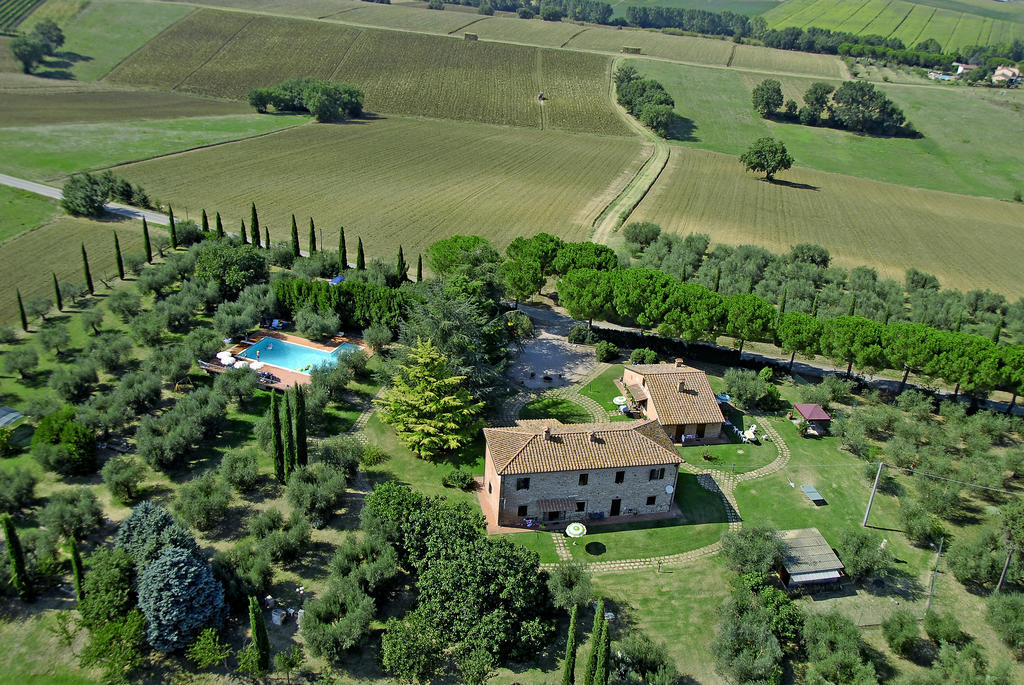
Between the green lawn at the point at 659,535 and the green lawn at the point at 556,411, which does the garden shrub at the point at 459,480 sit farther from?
the green lawn at the point at 556,411

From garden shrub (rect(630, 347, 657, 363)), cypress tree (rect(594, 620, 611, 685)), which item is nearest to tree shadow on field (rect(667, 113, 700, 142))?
garden shrub (rect(630, 347, 657, 363))

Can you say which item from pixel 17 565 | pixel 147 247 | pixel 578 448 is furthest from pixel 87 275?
pixel 578 448

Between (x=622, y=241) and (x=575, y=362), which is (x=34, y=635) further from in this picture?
(x=622, y=241)

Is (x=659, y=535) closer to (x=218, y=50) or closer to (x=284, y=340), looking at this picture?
(x=284, y=340)

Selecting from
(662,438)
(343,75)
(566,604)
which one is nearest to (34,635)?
(566,604)

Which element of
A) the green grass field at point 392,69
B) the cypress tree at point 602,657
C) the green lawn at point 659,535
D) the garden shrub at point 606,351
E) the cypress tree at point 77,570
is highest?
the green grass field at point 392,69

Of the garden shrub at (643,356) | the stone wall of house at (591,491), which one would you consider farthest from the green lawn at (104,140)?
the stone wall of house at (591,491)

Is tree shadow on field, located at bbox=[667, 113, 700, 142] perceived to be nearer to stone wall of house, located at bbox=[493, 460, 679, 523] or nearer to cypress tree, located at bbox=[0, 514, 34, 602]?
stone wall of house, located at bbox=[493, 460, 679, 523]
